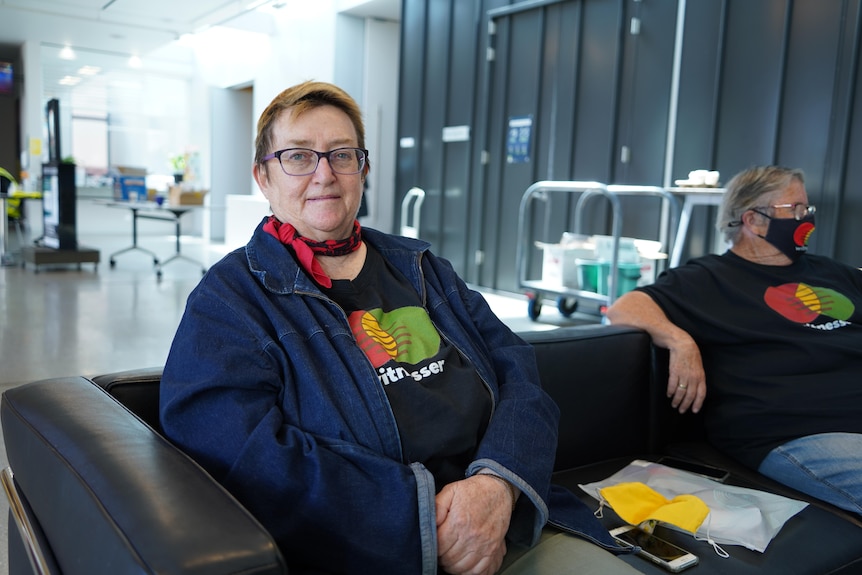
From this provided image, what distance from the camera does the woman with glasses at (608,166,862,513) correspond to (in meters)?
1.62

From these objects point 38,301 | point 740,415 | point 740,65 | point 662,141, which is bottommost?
point 38,301

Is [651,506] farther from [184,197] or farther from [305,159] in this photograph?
[184,197]

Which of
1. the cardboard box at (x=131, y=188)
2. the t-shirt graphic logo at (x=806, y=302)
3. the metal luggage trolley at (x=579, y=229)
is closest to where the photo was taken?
the t-shirt graphic logo at (x=806, y=302)

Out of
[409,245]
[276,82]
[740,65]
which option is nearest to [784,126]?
[740,65]

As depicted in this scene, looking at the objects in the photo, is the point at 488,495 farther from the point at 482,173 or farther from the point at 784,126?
the point at 482,173

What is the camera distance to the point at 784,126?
4289mm

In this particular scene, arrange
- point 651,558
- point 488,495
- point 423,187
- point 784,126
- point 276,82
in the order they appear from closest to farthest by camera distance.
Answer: point 488,495
point 651,558
point 784,126
point 423,187
point 276,82

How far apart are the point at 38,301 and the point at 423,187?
12.1 ft

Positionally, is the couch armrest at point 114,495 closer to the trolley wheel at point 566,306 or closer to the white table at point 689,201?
the white table at point 689,201

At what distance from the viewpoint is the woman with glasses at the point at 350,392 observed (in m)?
1.00

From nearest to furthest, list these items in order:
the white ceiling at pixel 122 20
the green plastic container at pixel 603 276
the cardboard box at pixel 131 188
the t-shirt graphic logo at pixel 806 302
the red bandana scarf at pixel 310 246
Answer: the red bandana scarf at pixel 310 246, the t-shirt graphic logo at pixel 806 302, the green plastic container at pixel 603 276, the cardboard box at pixel 131 188, the white ceiling at pixel 122 20

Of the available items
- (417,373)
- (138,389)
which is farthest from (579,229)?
(138,389)

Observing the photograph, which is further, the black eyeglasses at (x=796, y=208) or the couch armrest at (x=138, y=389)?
the black eyeglasses at (x=796, y=208)

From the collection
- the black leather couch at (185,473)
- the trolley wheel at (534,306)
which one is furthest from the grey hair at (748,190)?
the trolley wheel at (534,306)
